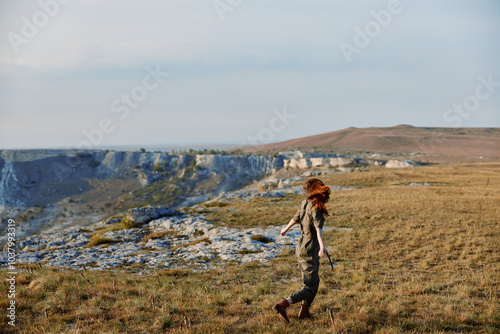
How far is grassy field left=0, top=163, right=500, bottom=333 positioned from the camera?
636 centimetres

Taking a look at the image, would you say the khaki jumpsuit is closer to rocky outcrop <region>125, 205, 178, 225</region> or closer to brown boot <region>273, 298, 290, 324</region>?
brown boot <region>273, 298, 290, 324</region>

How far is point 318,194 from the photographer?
632 centimetres

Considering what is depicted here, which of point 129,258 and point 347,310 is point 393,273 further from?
point 129,258

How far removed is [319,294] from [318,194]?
3.84 metres

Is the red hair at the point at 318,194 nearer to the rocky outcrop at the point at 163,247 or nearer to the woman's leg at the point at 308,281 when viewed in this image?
the woman's leg at the point at 308,281

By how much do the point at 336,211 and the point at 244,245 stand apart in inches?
461

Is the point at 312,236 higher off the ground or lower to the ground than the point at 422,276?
higher

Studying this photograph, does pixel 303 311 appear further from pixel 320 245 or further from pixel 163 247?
pixel 163 247

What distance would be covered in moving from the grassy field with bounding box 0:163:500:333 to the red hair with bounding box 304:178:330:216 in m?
2.45

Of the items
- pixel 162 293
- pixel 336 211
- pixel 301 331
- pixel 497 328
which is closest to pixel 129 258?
pixel 162 293

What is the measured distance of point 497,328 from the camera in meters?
6.15

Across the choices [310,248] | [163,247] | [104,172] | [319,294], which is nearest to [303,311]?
[310,248]

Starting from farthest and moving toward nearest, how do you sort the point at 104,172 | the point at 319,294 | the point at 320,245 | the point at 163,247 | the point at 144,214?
the point at 104,172 < the point at 144,214 < the point at 163,247 < the point at 319,294 < the point at 320,245

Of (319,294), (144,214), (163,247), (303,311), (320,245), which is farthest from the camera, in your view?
(144,214)
